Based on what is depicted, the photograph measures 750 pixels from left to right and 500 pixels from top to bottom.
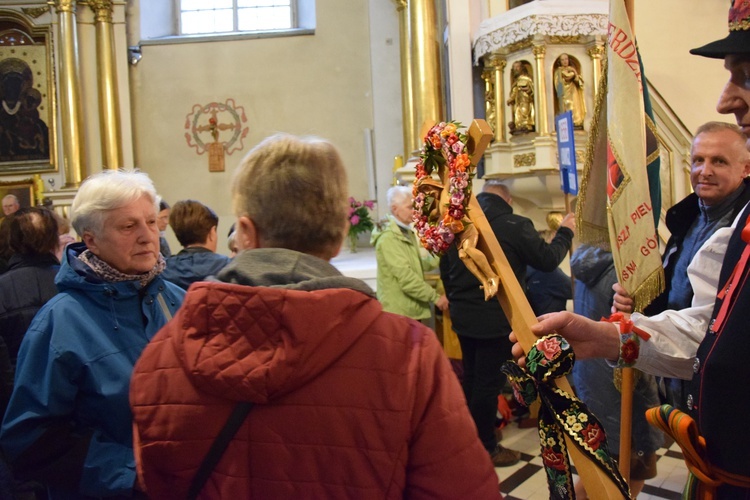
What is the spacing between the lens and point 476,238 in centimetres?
175

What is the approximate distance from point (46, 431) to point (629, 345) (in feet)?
4.87

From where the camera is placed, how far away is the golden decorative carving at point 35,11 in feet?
29.9

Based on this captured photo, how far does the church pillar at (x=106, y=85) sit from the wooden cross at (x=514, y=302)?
818cm

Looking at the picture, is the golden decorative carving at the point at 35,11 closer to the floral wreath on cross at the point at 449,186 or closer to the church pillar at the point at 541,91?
the church pillar at the point at 541,91

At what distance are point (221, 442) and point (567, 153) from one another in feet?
10.7

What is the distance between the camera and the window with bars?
1041cm

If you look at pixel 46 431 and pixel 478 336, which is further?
pixel 478 336

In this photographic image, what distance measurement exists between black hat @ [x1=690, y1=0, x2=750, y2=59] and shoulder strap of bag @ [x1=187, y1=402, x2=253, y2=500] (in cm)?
115

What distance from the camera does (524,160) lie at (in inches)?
226

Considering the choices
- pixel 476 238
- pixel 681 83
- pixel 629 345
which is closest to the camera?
pixel 629 345

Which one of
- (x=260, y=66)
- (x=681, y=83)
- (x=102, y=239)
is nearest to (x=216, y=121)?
(x=260, y=66)

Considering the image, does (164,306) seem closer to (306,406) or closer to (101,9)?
(306,406)

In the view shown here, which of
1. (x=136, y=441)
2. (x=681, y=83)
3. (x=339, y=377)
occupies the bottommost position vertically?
(x=136, y=441)

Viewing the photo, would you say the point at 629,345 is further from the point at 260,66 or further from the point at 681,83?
the point at 260,66
